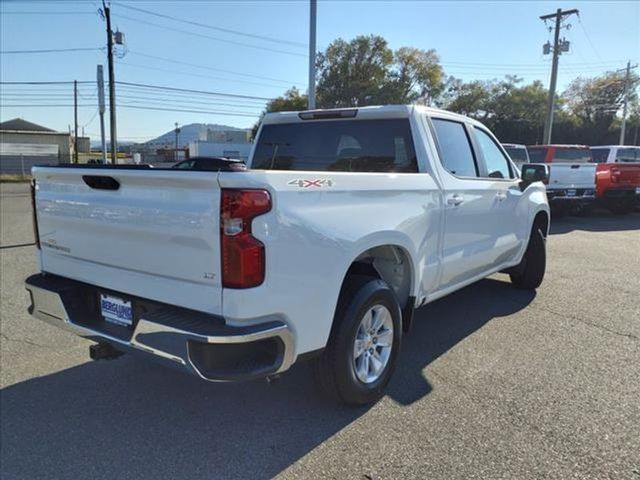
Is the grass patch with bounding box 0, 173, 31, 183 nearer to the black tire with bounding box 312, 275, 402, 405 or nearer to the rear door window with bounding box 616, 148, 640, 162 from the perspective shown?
the rear door window with bounding box 616, 148, 640, 162

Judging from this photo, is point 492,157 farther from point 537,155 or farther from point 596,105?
point 596,105

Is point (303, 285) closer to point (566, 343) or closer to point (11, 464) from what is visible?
point (11, 464)

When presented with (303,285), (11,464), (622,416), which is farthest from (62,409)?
(622,416)

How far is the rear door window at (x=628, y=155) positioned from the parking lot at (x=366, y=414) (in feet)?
39.0

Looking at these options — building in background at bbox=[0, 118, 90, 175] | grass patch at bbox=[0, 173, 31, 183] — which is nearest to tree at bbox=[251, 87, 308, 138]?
building in background at bbox=[0, 118, 90, 175]

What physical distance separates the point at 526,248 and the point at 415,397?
10.4ft

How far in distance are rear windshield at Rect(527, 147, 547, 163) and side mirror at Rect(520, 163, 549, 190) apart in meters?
9.95

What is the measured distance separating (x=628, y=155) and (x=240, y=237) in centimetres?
1631

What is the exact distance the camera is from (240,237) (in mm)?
2396

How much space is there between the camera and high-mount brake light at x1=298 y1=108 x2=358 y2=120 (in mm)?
4254

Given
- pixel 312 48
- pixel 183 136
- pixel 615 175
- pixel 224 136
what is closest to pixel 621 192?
pixel 615 175

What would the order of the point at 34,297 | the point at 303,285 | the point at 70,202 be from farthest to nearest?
1. the point at 34,297
2. the point at 70,202
3. the point at 303,285

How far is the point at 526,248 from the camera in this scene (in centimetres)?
593

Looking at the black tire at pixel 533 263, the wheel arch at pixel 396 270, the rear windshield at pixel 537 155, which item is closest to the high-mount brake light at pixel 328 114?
the wheel arch at pixel 396 270
